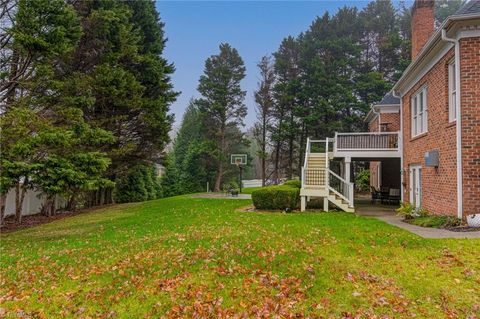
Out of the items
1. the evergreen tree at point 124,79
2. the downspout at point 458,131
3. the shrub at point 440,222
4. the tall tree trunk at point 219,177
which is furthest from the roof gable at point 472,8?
the tall tree trunk at point 219,177

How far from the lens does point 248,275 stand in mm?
5391

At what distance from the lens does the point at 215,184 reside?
3484 cm

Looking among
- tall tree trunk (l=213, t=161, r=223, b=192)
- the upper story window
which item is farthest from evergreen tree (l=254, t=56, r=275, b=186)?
the upper story window

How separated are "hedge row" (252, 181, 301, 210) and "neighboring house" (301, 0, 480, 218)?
53cm

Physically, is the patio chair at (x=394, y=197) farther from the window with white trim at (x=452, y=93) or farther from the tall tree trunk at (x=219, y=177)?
the tall tree trunk at (x=219, y=177)

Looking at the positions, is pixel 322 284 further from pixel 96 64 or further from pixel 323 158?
pixel 96 64

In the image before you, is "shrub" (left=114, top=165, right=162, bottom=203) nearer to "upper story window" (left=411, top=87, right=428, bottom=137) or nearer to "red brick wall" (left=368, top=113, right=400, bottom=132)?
"red brick wall" (left=368, top=113, right=400, bottom=132)

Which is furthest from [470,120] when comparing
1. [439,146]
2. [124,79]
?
[124,79]

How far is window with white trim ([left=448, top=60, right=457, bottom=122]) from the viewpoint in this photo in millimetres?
9049

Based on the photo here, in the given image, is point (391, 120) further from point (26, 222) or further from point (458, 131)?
point (26, 222)

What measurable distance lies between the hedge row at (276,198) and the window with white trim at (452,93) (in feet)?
20.8

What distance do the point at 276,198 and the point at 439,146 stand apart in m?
6.23

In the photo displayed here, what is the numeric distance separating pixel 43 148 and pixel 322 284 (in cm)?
800

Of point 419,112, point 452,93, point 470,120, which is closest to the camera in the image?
point 470,120
